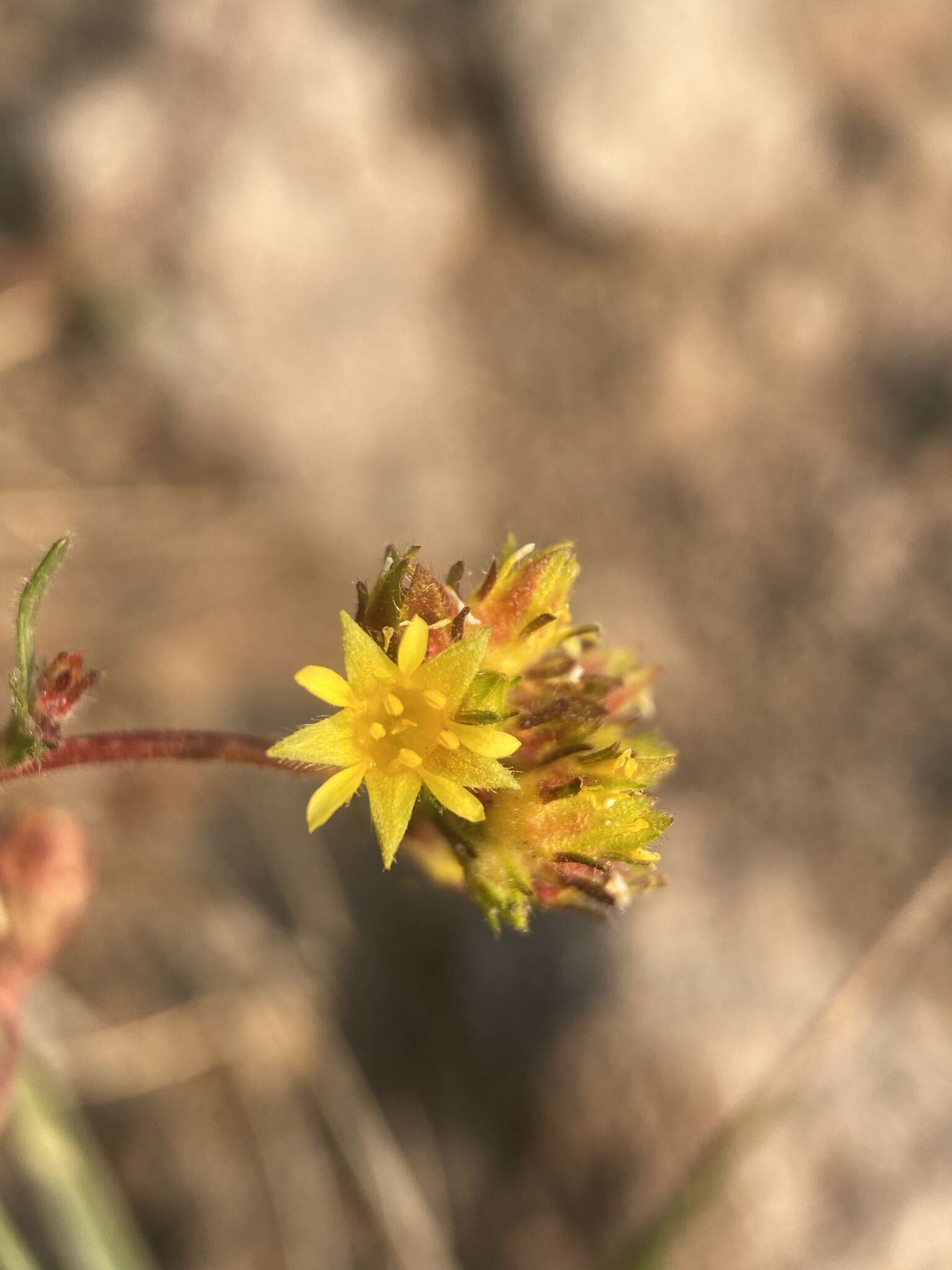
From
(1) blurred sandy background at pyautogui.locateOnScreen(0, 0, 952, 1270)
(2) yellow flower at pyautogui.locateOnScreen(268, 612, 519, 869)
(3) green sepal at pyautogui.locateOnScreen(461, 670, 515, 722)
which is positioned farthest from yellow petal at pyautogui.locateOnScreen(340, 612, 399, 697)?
(1) blurred sandy background at pyautogui.locateOnScreen(0, 0, 952, 1270)

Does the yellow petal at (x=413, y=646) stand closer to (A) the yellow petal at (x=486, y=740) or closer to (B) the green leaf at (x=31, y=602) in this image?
(A) the yellow petal at (x=486, y=740)

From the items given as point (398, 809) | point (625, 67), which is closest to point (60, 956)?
point (398, 809)

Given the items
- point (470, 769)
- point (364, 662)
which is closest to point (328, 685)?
point (364, 662)

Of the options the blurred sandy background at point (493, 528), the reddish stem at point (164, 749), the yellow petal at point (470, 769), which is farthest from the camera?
the blurred sandy background at point (493, 528)

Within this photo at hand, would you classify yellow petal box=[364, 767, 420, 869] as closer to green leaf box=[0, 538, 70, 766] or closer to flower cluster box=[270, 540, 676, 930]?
flower cluster box=[270, 540, 676, 930]

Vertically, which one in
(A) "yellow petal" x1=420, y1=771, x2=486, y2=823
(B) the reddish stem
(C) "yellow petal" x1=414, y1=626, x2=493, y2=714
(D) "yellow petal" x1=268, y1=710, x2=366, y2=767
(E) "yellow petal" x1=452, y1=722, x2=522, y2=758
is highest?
(B) the reddish stem

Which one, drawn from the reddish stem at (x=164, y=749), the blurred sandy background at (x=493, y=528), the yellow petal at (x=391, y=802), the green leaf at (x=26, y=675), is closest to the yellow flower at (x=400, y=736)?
the yellow petal at (x=391, y=802)
